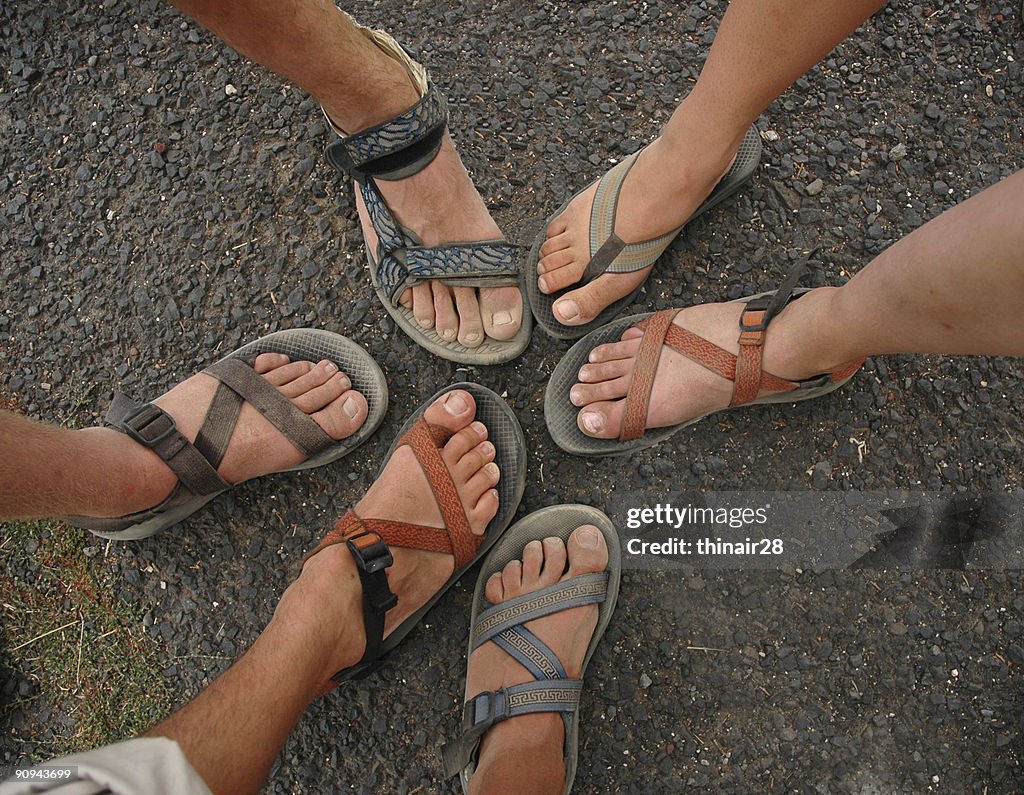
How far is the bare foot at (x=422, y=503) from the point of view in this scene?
1.66 metres

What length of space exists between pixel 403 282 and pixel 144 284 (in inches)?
32.4

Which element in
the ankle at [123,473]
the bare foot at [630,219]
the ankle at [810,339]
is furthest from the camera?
the bare foot at [630,219]

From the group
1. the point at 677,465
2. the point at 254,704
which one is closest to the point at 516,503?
the point at 677,465

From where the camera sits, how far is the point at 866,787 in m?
1.73

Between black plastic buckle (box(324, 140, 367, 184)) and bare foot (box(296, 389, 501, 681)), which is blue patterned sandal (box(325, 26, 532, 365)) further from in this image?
bare foot (box(296, 389, 501, 681))

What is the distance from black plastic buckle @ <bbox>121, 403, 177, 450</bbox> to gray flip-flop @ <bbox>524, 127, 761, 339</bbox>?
3.24ft

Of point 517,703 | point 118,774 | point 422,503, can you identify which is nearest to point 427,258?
point 422,503

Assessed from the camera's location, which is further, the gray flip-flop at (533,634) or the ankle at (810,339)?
the gray flip-flop at (533,634)

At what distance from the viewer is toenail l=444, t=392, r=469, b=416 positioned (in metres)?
1.84

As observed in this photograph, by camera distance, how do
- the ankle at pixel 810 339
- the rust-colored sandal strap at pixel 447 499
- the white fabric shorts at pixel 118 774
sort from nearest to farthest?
1. the white fabric shorts at pixel 118 774
2. the ankle at pixel 810 339
3. the rust-colored sandal strap at pixel 447 499

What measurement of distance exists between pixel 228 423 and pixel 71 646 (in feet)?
2.58

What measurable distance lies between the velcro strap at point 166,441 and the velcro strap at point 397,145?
Answer: 78 cm

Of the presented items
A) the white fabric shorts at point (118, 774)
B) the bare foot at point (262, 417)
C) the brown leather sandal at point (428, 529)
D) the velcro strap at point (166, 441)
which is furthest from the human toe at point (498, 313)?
the white fabric shorts at point (118, 774)

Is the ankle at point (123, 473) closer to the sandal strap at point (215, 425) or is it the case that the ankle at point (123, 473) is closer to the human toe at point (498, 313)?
the sandal strap at point (215, 425)
